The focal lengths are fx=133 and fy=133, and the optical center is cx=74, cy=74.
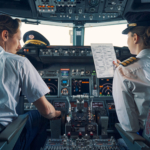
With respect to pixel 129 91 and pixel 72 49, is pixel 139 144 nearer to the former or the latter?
pixel 129 91

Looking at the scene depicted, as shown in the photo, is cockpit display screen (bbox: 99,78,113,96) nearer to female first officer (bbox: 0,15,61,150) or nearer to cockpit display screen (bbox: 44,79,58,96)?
Result: cockpit display screen (bbox: 44,79,58,96)

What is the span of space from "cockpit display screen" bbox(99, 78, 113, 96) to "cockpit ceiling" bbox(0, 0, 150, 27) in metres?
1.03

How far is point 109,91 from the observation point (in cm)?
213

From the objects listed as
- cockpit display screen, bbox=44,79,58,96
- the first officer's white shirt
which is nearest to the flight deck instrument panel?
cockpit display screen, bbox=44,79,58,96

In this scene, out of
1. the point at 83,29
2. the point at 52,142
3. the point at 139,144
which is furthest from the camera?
the point at 83,29

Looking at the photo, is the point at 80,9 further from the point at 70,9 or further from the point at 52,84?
the point at 52,84

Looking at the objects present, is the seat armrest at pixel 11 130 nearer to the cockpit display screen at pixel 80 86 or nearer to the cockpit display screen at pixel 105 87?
the cockpit display screen at pixel 80 86

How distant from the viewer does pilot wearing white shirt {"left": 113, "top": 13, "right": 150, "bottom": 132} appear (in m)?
0.88

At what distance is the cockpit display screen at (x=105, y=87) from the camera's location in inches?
83.5

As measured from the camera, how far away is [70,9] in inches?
75.8

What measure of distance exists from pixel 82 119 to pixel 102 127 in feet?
0.93

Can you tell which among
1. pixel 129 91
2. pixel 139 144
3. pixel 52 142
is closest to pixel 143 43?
pixel 129 91

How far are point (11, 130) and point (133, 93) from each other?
2.72ft

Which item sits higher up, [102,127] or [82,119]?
[82,119]
